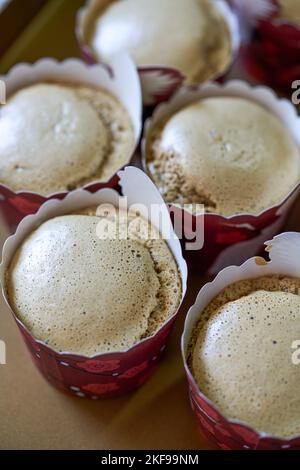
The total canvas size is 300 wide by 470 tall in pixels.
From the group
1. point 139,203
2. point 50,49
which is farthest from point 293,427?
point 50,49

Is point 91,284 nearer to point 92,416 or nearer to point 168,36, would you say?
point 92,416

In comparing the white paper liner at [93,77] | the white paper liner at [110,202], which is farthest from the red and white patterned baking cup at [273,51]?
the white paper liner at [110,202]

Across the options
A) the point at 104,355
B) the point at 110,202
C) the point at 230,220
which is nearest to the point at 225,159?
the point at 230,220

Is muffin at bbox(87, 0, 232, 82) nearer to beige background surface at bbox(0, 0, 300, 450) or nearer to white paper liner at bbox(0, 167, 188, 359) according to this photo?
white paper liner at bbox(0, 167, 188, 359)

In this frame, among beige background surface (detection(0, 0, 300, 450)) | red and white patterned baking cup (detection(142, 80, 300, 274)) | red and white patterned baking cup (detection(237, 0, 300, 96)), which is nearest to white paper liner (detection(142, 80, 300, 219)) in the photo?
red and white patterned baking cup (detection(142, 80, 300, 274))

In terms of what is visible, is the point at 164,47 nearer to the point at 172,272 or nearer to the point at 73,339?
the point at 172,272
